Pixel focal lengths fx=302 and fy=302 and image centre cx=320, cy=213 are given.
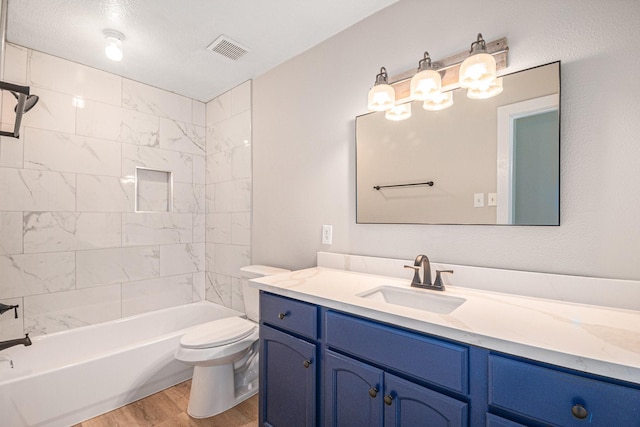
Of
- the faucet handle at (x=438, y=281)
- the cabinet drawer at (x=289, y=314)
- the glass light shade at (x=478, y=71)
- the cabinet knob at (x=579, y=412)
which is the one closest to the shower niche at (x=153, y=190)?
the cabinet drawer at (x=289, y=314)

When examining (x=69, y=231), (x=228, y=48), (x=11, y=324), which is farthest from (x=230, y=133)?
(x=11, y=324)

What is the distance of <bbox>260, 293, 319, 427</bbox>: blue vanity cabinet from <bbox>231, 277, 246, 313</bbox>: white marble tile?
1.20 meters

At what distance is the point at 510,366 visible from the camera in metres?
0.82

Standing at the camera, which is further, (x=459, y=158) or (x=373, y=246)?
(x=373, y=246)

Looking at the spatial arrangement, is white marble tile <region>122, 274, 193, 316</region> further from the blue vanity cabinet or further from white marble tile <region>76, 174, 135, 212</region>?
the blue vanity cabinet

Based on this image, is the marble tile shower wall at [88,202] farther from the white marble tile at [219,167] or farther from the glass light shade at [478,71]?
the glass light shade at [478,71]

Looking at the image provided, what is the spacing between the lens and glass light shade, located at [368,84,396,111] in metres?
1.58

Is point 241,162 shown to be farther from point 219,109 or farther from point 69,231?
point 69,231

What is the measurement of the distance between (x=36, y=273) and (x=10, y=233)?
317 millimetres

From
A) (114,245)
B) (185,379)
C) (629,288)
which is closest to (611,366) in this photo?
(629,288)

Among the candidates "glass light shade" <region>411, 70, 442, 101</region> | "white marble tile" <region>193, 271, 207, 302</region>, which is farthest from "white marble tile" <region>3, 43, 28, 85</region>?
"glass light shade" <region>411, 70, 442, 101</region>

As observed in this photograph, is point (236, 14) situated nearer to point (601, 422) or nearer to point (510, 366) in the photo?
point (510, 366)

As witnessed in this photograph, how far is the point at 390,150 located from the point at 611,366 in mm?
1246

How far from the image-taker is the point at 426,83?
56.2 inches
